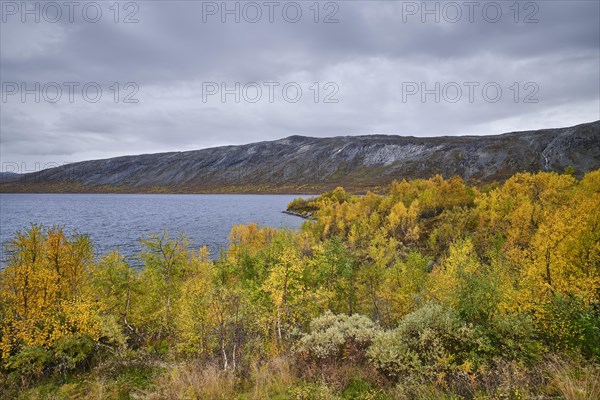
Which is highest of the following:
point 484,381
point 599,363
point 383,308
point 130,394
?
A: point 599,363

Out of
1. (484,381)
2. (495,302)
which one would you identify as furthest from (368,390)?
(495,302)

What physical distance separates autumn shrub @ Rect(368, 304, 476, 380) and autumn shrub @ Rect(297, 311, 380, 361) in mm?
1098

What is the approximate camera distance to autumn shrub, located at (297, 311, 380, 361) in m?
16.7

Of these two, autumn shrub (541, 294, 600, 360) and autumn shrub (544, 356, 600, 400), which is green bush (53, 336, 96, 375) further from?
autumn shrub (541, 294, 600, 360)

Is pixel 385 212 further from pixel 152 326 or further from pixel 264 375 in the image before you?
pixel 264 375

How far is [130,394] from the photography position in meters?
14.7

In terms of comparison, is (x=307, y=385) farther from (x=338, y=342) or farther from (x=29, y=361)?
(x=29, y=361)

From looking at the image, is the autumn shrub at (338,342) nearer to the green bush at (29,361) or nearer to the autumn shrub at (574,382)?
the autumn shrub at (574,382)

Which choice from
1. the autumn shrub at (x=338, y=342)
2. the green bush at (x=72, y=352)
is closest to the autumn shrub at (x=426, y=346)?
the autumn shrub at (x=338, y=342)

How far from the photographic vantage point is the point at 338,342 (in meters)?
16.9

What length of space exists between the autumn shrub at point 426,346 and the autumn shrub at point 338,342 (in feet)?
3.60

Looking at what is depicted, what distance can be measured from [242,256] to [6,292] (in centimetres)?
1812

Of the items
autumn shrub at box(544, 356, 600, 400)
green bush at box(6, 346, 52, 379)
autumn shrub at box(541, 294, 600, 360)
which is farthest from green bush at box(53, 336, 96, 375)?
autumn shrub at box(541, 294, 600, 360)

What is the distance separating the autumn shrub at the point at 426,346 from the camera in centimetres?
1376
